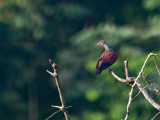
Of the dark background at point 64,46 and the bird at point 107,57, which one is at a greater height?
the dark background at point 64,46

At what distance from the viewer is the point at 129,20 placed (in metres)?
18.4

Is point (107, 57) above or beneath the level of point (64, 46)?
beneath

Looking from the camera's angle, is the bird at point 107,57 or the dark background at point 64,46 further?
the dark background at point 64,46

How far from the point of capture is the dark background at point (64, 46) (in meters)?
15.6

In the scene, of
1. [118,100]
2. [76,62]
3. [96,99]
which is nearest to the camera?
[118,100]

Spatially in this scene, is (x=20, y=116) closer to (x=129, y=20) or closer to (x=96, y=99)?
(x=96, y=99)

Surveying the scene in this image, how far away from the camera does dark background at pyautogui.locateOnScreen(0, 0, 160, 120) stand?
1563 cm

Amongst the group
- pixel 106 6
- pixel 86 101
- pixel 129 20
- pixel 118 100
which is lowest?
pixel 118 100

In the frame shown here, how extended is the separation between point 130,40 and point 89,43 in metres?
1.18

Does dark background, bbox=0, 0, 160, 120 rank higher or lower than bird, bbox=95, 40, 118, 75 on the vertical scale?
higher

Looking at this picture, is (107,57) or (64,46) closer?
(107,57)

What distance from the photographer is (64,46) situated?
57.9 ft

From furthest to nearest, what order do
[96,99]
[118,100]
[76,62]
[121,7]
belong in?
[121,7] → [76,62] → [96,99] → [118,100]

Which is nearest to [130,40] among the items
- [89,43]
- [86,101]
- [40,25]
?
[89,43]
